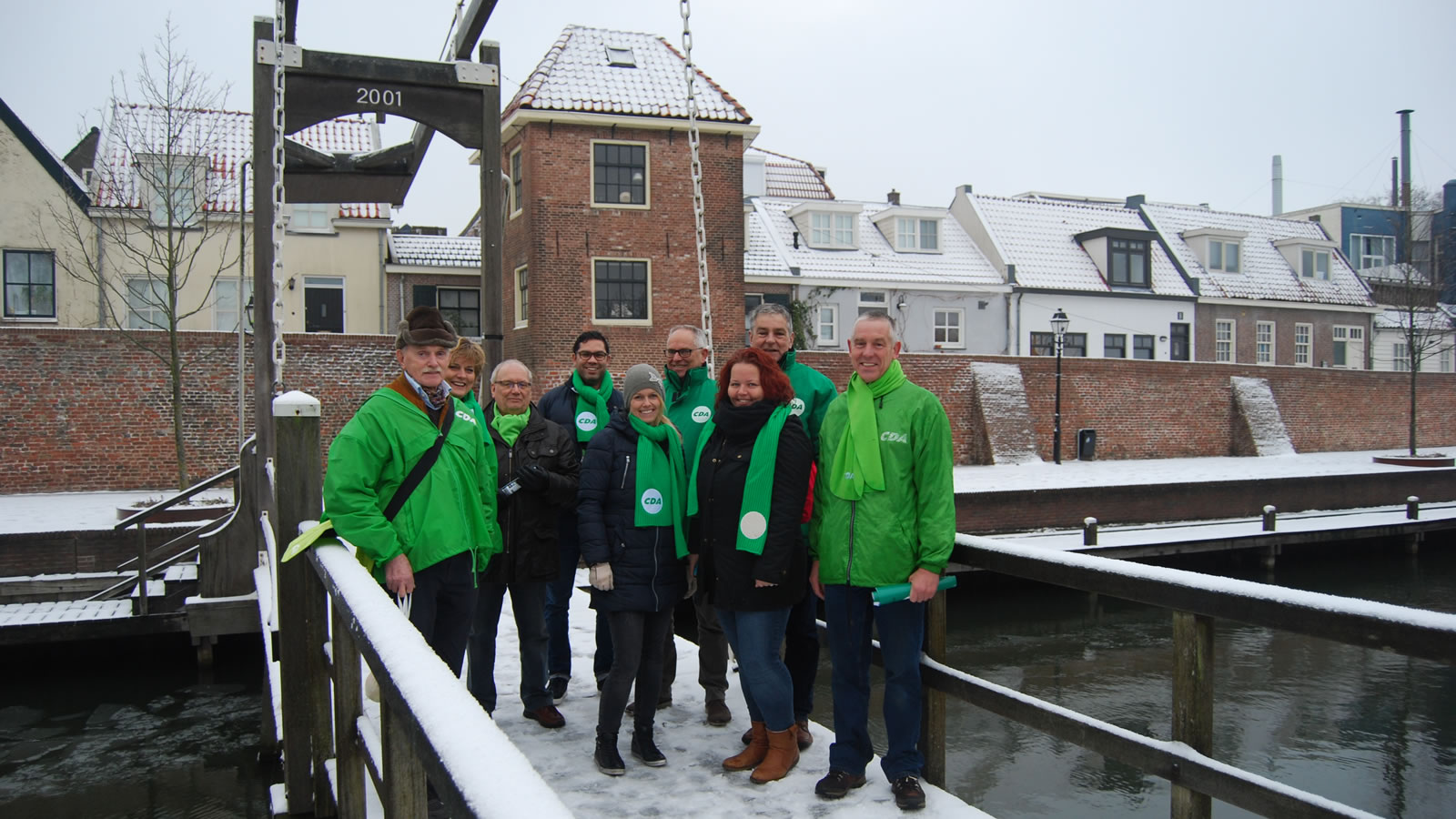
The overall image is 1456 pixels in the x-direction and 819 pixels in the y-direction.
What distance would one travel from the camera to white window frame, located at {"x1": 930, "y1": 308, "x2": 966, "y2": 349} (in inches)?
1042

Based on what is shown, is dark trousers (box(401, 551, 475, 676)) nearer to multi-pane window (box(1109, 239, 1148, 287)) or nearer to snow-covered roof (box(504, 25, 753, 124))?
snow-covered roof (box(504, 25, 753, 124))

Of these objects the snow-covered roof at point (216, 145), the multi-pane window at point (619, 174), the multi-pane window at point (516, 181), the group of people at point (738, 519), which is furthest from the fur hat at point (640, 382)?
the snow-covered roof at point (216, 145)

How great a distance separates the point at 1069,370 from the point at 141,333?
18555 millimetres

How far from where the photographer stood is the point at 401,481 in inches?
129

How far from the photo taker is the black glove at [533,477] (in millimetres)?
4094

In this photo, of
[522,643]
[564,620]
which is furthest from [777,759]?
[564,620]

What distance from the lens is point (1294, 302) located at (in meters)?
30.2

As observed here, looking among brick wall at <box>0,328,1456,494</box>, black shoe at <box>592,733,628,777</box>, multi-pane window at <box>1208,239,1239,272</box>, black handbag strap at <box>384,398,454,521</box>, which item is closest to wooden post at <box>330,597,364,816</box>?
black handbag strap at <box>384,398,454,521</box>

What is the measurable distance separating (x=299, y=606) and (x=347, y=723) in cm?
71

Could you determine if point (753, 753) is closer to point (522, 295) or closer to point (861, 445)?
point (861, 445)

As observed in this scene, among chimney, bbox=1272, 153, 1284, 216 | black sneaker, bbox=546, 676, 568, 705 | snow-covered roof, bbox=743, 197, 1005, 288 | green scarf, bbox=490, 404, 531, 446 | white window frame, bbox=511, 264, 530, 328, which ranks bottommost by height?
black sneaker, bbox=546, 676, 568, 705

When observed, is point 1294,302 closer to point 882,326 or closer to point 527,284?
point 527,284

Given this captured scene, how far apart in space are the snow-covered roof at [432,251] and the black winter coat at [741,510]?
21259 millimetres

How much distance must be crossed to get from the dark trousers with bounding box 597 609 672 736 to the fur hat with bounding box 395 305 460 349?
1.15 metres
